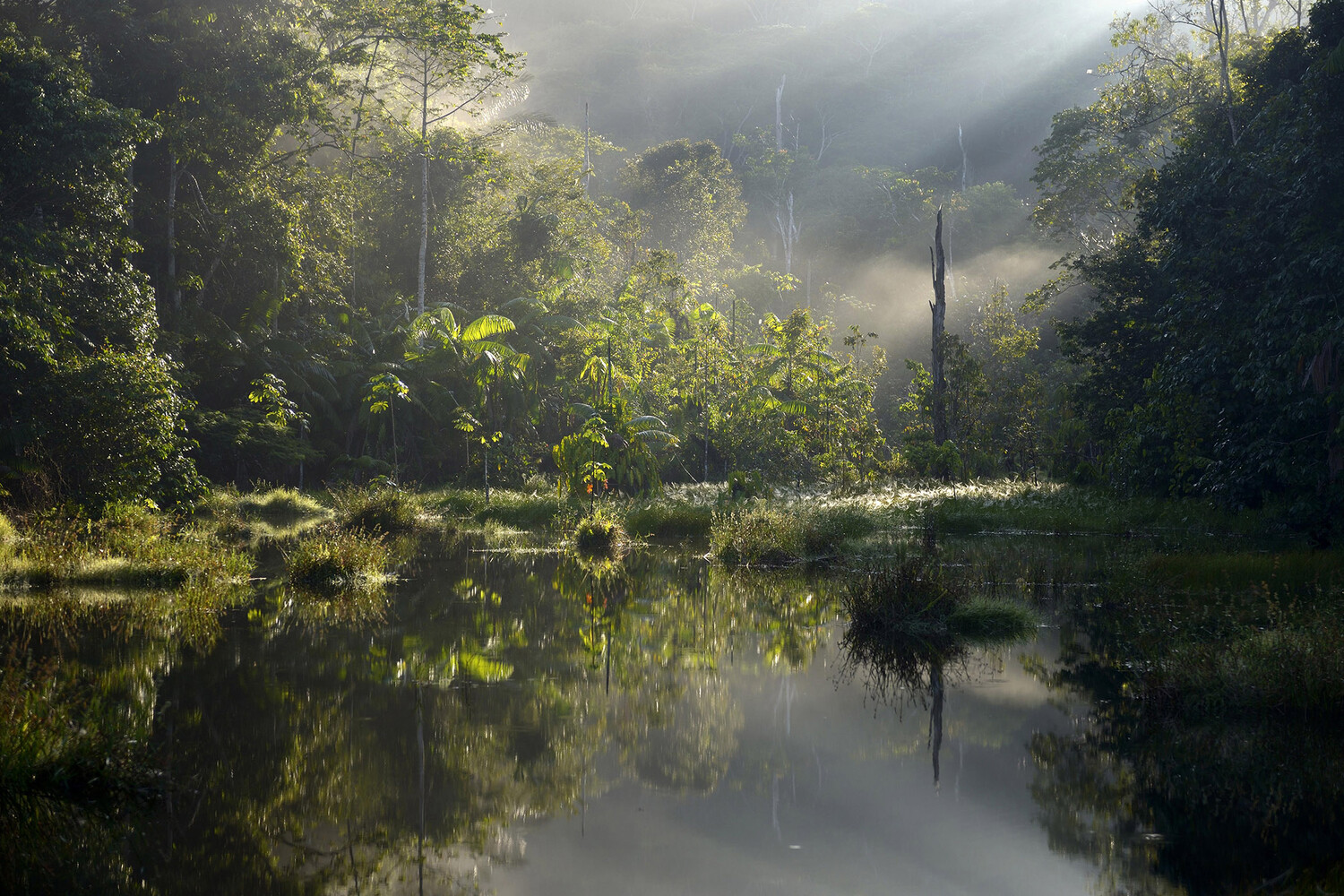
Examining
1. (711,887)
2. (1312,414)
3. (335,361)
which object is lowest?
(711,887)

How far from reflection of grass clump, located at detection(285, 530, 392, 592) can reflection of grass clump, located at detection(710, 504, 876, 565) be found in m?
5.39

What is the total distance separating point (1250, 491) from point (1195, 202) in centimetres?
500

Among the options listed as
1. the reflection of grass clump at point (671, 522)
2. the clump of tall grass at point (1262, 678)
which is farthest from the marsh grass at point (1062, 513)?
the clump of tall grass at point (1262, 678)

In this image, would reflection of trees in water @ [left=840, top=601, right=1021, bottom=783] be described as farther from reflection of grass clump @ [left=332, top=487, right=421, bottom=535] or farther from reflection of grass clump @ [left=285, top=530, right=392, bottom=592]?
reflection of grass clump @ [left=332, top=487, right=421, bottom=535]

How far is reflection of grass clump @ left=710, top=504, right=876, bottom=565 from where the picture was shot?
1572cm

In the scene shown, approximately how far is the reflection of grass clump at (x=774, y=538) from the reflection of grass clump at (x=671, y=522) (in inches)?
87.1

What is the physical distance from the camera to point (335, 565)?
517 inches

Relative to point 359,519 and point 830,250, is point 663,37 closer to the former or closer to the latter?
point 830,250

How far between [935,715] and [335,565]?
28.0 ft

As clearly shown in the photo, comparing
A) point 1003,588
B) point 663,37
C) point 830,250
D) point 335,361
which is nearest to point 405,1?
point 335,361

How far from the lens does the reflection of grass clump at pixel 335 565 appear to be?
42.3ft

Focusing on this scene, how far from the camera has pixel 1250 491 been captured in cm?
1573

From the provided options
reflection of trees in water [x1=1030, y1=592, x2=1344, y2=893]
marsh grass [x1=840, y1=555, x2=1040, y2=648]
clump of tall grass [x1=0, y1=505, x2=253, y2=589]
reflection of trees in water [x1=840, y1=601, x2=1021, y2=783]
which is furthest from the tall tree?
reflection of trees in water [x1=1030, y1=592, x2=1344, y2=893]

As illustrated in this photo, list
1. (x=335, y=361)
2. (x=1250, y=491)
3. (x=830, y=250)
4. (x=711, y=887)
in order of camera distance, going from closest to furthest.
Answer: (x=711, y=887), (x=1250, y=491), (x=335, y=361), (x=830, y=250)
